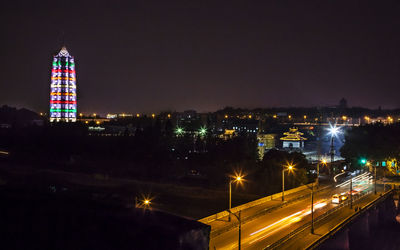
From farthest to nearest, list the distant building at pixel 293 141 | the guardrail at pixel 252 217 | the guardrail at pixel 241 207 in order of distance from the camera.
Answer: the distant building at pixel 293 141, the guardrail at pixel 241 207, the guardrail at pixel 252 217

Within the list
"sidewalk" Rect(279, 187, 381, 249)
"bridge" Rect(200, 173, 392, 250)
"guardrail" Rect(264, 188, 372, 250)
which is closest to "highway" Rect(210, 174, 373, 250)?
"bridge" Rect(200, 173, 392, 250)

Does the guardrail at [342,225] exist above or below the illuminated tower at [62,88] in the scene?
below

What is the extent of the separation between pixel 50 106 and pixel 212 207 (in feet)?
273

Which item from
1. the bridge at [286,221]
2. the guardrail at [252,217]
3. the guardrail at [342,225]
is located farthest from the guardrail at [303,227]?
the guardrail at [252,217]

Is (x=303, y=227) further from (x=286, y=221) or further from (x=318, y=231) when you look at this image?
(x=286, y=221)

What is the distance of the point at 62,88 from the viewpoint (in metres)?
108

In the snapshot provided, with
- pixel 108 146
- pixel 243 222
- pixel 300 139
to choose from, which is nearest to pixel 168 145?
pixel 108 146

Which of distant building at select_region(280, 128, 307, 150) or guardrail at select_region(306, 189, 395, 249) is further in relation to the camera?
distant building at select_region(280, 128, 307, 150)

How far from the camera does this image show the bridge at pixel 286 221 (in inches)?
767

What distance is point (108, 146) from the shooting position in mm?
62000

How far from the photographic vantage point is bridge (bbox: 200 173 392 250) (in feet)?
63.9

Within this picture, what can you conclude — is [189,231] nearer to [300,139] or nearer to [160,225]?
[160,225]

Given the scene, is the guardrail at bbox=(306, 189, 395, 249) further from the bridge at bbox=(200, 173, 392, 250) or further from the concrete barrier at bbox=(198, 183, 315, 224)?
the concrete barrier at bbox=(198, 183, 315, 224)

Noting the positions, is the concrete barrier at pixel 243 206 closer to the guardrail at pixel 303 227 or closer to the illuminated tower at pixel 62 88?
the guardrail at pixel 303 227
